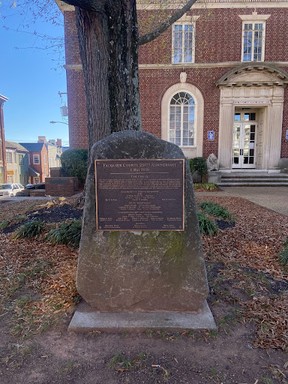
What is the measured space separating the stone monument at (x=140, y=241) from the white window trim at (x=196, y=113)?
1309 centimetres

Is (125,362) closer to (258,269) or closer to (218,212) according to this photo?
(258,269)

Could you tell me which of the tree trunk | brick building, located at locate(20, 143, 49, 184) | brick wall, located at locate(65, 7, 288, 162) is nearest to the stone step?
brick wall, located at locate(65, 7, 288, 162)

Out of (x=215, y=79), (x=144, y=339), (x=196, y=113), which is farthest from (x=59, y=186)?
(x=215, y=79)

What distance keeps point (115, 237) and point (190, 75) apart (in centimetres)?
1469

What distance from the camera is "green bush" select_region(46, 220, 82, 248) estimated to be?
444 cm

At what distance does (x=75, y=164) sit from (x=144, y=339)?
10.5 metres

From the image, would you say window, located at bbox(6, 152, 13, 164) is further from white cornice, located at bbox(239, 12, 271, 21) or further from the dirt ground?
the dirt ground

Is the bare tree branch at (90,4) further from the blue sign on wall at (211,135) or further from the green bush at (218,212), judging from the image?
the blue sign on wall at (211,135)

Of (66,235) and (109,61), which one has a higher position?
(109,61)

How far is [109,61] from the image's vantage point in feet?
13.8

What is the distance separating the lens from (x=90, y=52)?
423cm

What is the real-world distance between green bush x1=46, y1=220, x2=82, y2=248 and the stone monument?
183 centimetres

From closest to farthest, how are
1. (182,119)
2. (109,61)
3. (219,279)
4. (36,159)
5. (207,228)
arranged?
(219,279), (109,61), (207,228), (182,119), (36,159)

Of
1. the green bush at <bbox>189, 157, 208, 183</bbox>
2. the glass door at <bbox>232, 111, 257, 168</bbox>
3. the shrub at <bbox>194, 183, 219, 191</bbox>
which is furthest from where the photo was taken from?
the glass door at <bbox>232, 111, 257, 168</bbox>
